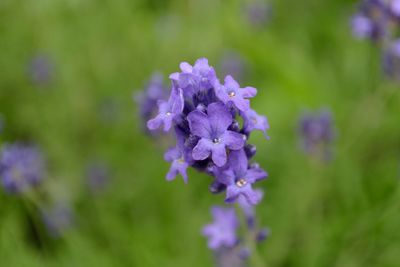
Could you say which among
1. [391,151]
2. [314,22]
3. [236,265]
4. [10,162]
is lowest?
[236,265]

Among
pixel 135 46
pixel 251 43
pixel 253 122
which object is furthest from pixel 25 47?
pixel 253 122

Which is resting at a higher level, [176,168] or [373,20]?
[373,20]

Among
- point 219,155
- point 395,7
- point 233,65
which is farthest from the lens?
point 233,65

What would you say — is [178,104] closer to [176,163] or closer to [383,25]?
[176,163]

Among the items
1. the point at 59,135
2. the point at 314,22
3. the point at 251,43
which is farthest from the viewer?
the point at 314,22

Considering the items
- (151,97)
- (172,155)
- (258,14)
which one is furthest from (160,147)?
(258,14)

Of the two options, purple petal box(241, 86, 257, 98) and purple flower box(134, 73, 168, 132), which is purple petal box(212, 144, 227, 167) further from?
purple flower box(134, 73, 168, 132)

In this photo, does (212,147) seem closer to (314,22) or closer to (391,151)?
(391,151)
